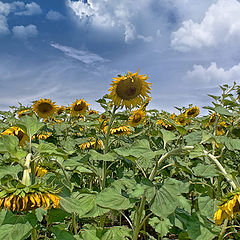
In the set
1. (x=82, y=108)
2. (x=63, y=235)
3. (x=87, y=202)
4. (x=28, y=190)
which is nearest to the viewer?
(x=28, y=190)

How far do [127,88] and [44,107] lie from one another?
2.45 m

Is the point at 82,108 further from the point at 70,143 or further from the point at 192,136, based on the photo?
the point at 192,136

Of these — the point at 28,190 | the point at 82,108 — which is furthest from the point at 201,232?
the point at 82,108

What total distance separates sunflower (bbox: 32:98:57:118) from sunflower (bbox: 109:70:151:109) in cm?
216

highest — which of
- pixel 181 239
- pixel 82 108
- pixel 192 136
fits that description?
pixel 82 108

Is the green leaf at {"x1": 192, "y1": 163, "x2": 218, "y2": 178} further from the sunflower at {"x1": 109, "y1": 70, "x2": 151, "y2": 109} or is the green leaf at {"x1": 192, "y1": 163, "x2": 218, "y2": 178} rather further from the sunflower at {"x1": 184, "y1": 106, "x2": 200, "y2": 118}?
the sunflower at {"x1": 184, "y1": 106, "x2": 200, "y2": 118}

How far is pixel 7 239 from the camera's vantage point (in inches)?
45.9

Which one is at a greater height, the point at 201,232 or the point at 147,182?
the point at 147,182

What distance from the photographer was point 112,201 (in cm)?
171

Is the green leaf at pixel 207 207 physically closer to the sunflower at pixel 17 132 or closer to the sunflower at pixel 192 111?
the sunflower at pixel 17 132

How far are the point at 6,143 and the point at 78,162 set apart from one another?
0.67 meters

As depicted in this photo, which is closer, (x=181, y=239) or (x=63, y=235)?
(x=63, y=235)

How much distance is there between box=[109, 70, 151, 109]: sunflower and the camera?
114 inches

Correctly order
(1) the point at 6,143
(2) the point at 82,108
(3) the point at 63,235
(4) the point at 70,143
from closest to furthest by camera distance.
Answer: (1) the point at 6,143, (3) the point at 63,235, (4) the point at 70,143, (2) the point at 82,108
